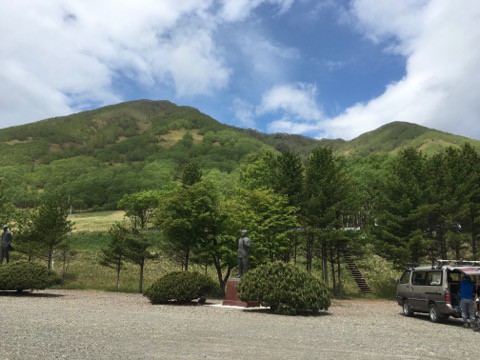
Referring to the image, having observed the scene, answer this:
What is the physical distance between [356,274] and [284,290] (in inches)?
897

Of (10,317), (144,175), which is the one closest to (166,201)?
(10,317)

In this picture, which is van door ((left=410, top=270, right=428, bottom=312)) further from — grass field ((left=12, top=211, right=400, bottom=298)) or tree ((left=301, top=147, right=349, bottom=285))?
grass field ((left=12, top=211, right=400, bottom=298))

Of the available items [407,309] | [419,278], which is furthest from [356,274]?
[419,278]

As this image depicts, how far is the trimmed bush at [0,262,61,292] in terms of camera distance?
20625 mm

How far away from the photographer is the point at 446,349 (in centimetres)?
978

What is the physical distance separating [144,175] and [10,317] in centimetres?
12586

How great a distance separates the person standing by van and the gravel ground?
507mm

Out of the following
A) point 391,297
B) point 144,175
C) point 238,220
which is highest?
Answer: point 144,175

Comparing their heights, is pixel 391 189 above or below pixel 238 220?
above

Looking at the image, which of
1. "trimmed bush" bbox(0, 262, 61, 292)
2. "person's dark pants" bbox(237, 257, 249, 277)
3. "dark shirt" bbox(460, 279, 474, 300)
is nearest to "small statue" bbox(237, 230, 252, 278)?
"person's dark pants" bbox(237, 257, 249, 277)

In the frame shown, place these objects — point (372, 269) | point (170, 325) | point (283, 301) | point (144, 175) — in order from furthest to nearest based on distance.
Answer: point (144, 175)
point (372, 269)
point (283, 301)
point (170, 325)

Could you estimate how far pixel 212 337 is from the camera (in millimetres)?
10398

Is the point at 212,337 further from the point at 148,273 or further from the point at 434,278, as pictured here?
the point at 148,273

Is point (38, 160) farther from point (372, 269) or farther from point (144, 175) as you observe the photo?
point (372, 269)
